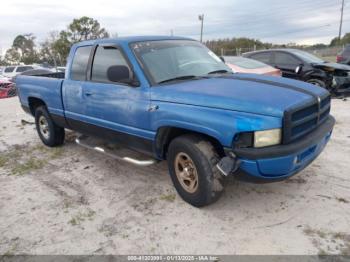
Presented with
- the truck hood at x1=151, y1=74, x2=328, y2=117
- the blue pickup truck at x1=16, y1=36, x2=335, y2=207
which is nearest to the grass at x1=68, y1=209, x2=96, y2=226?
the blue pickup truck at x1=16, y1=36, x2=335, y2=207

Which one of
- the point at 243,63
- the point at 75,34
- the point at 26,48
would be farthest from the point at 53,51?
the point at 243,63

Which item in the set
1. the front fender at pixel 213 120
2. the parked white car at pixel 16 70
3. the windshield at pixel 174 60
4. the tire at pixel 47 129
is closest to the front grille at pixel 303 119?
the front fender at pixel 213 120

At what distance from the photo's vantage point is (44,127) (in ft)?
20.0

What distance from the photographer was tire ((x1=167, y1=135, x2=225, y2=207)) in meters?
3.17

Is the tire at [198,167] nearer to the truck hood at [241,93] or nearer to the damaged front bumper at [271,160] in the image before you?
the damaged front bumper at [271,160]

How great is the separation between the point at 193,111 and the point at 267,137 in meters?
0.76

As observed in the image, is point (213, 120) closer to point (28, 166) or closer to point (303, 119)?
point (303, 119)

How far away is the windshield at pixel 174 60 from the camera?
3771 mm

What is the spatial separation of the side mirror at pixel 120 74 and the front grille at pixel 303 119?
A: 184 centimetres

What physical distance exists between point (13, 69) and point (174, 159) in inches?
935

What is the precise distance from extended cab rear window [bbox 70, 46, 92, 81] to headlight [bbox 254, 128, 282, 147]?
9.44 feet

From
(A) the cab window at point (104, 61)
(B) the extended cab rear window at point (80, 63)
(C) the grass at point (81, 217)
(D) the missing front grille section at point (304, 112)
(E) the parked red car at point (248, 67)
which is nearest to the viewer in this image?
Result: (D) the missing front grille section at point (304, 112)

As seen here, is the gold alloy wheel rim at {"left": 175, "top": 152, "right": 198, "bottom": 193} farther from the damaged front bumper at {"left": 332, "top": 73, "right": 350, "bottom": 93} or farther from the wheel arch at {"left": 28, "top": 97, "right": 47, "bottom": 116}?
the damaged front bumper at {"left": 332, "top": 73, "right": 350, "bottom": 93}

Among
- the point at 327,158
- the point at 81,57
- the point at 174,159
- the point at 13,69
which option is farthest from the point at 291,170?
the point at 13,69
